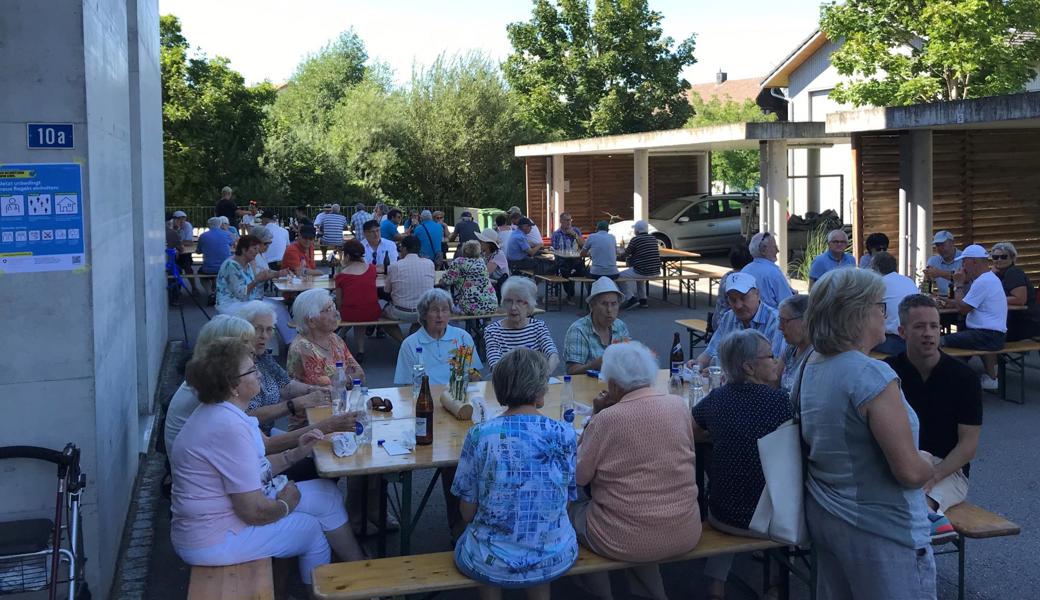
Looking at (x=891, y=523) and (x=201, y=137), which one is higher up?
(x=201, y=137)

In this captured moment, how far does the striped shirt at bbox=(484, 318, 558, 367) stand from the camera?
20.5 feet

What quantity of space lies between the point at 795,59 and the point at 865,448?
26359mm

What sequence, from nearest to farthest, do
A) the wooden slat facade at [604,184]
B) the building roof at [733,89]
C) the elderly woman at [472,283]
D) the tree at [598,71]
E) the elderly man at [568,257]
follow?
the elderly woman at [472,283] → the elderly man at [568,257] → the wooden slat facade at [604,184] → the tree at [598,71] → the building roof at [733,89]

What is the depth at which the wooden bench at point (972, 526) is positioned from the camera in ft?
13.6

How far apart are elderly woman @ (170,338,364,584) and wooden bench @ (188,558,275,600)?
39mm

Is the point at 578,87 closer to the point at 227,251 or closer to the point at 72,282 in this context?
the point at 227,251

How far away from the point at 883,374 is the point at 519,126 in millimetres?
33194

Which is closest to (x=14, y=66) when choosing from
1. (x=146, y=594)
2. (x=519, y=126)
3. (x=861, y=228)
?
(x=146, y=594)

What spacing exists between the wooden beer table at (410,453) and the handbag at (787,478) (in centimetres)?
148

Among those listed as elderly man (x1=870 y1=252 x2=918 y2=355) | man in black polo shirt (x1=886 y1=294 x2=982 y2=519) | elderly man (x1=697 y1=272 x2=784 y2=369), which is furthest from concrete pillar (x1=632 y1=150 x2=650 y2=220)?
man in black polo shirt (x1=886 y1=294 x2=982 y2=519)

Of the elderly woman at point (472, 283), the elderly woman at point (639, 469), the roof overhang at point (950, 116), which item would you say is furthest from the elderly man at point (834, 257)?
the elderly woman at point (639, 469)

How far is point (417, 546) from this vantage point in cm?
533

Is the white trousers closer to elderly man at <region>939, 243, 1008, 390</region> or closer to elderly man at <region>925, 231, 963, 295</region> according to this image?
elderly man at <region>939, 243, 1008, 390</region>

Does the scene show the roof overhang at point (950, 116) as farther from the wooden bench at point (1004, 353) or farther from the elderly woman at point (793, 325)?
the elderly woman at point (793, 325)
